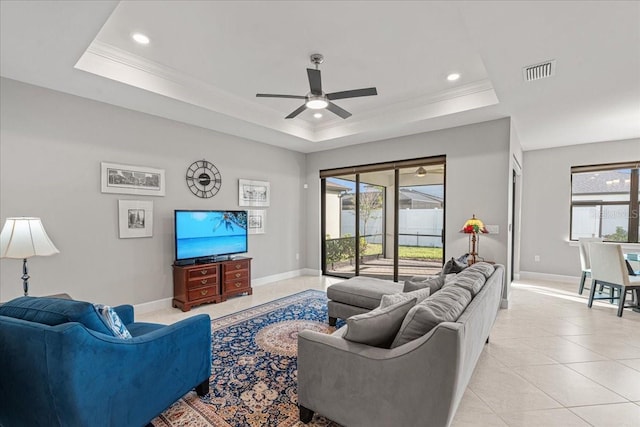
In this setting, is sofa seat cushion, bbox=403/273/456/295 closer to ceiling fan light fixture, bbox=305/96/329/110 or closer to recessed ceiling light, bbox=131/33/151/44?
ceiling fan light fixture, bbox=305/96/329/110

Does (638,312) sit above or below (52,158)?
below

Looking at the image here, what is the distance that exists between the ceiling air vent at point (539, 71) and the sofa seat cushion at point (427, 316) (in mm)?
2488

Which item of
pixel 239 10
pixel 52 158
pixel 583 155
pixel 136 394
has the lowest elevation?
pixel 136 394

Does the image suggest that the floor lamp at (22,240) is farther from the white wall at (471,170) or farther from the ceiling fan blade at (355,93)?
the white wall at (471,170)

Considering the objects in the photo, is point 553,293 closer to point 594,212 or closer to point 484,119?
point 594,212

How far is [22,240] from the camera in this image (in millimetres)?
2504

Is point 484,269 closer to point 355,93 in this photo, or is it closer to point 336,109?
point 355,93

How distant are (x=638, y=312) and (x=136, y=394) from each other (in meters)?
5.84

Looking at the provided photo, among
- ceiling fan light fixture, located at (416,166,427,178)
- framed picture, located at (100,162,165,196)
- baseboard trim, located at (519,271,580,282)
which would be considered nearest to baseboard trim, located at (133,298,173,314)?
framed picture, located at (100,162,165,196)

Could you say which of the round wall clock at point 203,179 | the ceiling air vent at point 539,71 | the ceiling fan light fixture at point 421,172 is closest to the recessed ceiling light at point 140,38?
the round wall clock at point 203,179

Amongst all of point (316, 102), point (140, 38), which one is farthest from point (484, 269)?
point (140, 38)

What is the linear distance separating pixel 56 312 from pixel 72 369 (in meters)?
0.31

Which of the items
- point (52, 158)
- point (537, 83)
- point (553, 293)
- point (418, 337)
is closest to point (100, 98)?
point (52, 158)

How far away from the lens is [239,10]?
2479 mm
